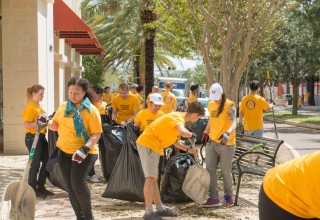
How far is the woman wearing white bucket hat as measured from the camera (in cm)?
746

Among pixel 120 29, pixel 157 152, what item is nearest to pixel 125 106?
pixel 157 152

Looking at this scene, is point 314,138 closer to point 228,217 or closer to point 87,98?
point 228,217

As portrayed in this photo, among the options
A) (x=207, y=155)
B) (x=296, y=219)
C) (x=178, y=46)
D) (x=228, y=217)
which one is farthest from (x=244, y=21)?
(x=178, y=46)

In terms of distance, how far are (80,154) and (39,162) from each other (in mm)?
2879

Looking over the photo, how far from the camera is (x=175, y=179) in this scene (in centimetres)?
757

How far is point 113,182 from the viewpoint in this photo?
24.3 ft

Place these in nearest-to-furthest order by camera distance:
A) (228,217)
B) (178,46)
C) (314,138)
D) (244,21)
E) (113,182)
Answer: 1. (228,217)
2. (113,182)
3. (244,21)
4. (314,138)
5. (178,46)

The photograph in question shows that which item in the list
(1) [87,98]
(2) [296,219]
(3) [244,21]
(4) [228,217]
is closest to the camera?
(2) [296,219]

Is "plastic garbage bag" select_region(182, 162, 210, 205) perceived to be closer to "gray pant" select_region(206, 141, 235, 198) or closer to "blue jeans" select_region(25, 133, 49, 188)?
"gray pant" select_region(206, 141, 235, 198)

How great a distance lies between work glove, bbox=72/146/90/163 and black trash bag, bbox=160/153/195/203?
2165 mm

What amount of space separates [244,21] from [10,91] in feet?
18.1

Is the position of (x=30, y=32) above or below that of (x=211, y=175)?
above

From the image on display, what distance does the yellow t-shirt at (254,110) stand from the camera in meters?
11.0

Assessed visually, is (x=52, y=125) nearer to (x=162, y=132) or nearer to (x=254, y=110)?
(x=162, y=132)
